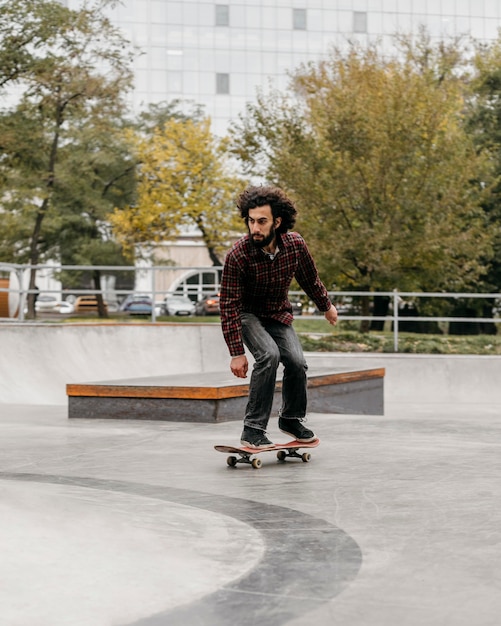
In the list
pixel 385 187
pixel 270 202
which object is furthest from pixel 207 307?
pixel 270 202

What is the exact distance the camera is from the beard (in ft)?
19.7

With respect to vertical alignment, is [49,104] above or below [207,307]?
above

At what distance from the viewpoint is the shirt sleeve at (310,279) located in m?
6.33

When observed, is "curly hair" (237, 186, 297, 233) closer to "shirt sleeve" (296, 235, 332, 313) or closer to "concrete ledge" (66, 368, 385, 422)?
"shirt sleeve" (296, 235, 332, 313)

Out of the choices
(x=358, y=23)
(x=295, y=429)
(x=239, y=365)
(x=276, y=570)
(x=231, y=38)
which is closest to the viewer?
(x=276, y=570)

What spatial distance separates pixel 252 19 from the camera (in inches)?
2901

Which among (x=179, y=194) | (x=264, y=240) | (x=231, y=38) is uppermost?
(x=231, y=38)

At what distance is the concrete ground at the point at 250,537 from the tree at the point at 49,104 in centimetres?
2389

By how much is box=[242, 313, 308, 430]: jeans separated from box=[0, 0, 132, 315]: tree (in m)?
23.6

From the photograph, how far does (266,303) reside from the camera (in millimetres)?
6312

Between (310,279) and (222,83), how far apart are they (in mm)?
69797

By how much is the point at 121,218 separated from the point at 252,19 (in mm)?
40891

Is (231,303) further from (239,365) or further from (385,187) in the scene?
(385,187)

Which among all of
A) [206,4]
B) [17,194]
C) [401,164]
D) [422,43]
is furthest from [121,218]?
[206,4]
